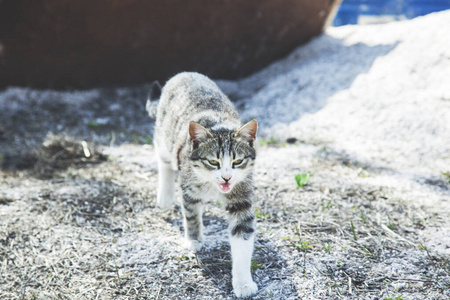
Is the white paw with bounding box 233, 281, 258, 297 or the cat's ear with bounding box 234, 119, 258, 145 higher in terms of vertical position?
the cat's ear with bounding box 234, 119, 258, 145

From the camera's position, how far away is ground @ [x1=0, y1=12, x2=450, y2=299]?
118 inches

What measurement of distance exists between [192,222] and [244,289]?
0.68 meters

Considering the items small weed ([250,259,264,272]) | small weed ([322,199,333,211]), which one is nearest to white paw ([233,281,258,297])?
small weed ([250,259,264,272])

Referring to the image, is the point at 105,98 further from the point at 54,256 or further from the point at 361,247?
the point at 361,247

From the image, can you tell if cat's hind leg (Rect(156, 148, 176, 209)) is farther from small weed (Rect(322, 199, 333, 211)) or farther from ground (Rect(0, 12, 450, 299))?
small weed (Rect(322, 199, 333, 211))

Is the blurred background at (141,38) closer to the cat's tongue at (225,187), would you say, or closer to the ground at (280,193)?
the ground at (280,193)

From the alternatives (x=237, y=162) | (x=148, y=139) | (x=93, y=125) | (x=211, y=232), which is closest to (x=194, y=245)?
(x=211, y=232)

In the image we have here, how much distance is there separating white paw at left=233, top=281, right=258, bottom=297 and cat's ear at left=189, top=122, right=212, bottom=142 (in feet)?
3.20

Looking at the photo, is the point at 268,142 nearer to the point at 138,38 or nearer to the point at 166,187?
the point at 166,187

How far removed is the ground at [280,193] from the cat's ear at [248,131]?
844 millimetres

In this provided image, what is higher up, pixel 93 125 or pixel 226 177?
pixel 226 177

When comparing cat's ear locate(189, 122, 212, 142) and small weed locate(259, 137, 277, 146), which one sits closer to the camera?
cat's ear locate(189, 122, 212, 142)

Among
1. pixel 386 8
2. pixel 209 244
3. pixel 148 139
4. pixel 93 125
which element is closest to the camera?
pixel 209 244

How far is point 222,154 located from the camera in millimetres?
2967
